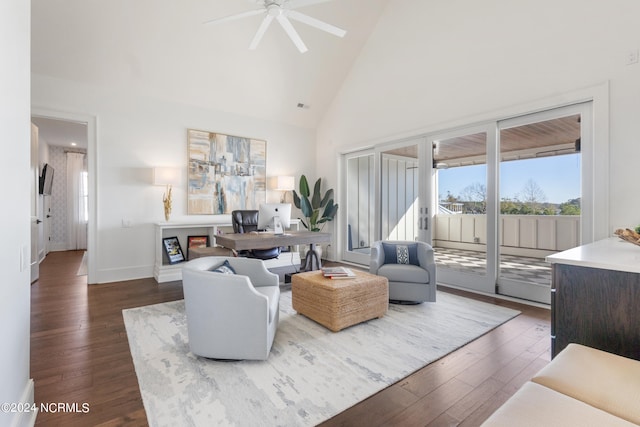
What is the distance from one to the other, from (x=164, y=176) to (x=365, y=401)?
13.9ft

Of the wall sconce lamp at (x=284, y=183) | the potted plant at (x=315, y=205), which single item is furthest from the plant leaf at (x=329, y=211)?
the wall sconce lamp at (x=284, y=183)

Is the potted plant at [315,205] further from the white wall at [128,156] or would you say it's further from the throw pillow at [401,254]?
the throw pillow at [401,254]

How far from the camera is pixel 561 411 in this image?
926 mm

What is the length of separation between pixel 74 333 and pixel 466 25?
569cm

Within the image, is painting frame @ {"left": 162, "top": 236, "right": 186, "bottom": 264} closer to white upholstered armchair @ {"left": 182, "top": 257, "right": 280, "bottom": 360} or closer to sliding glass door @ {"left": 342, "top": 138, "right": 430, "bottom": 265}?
white upholstered armchair @ {"left": 182, "top": 257, "right": 280, "bottom": 360}

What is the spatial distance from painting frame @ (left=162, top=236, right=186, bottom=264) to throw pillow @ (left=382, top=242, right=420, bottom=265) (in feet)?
10.7

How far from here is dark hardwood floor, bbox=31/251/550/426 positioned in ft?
5.33

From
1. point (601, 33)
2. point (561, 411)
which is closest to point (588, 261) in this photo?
point (561, 411)

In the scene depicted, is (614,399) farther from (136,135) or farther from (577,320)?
(136,135)

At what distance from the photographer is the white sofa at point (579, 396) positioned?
89 cm

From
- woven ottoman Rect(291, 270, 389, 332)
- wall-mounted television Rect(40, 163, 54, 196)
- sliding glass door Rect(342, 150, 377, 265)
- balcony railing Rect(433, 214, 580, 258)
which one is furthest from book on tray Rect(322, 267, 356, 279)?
wall-mounted television Rect(40, 163, 54, 196)

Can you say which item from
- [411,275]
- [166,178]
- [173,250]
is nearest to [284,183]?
[166,178]

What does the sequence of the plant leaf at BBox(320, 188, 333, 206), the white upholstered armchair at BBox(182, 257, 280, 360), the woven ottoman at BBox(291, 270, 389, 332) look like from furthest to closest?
the plant leaf at BBox(320, 188, 333, 206) < the woven ottoman at BBox(291, 270, 389, 332) < the white upholstered armchair at BBox(182, 257, 280, 360)

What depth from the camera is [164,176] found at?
4555 mm
